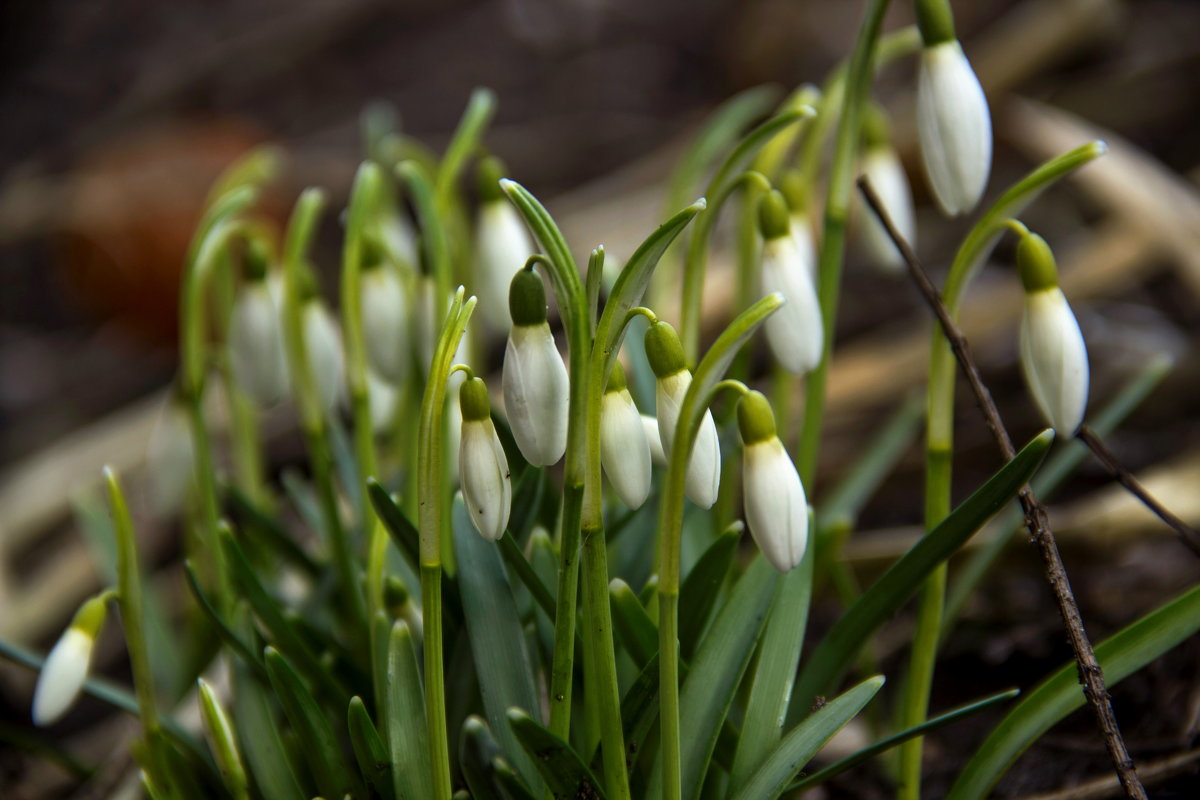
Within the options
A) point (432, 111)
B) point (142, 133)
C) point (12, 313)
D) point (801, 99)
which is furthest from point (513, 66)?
point (801, 99)

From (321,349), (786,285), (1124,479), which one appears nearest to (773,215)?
(786,285)

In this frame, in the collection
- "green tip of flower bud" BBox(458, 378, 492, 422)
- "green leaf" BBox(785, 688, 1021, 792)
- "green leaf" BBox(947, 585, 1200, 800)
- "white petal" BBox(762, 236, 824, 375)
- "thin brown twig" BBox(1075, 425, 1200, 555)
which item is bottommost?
"green leaf" BBox(947, 585, 1200, 800)

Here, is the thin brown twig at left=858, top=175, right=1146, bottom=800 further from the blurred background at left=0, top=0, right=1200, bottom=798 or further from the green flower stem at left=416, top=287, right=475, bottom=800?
the green flower stem at left=416, top=287, right=475, bottom=800

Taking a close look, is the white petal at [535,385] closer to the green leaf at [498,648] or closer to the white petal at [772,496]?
the white petal at [772,496]

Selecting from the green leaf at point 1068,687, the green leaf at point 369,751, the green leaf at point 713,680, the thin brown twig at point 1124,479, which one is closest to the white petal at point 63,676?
the green leaf at point 369,751

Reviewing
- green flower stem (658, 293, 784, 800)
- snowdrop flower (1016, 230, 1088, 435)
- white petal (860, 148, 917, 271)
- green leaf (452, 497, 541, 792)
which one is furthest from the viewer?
white petal (860, 148, 917, 271)

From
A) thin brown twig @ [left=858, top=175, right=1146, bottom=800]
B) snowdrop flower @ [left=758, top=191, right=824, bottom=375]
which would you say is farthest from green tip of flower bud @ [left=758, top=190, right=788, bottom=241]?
thin brown twig @ [left=858, top=175, right=1146, bottom=800]
